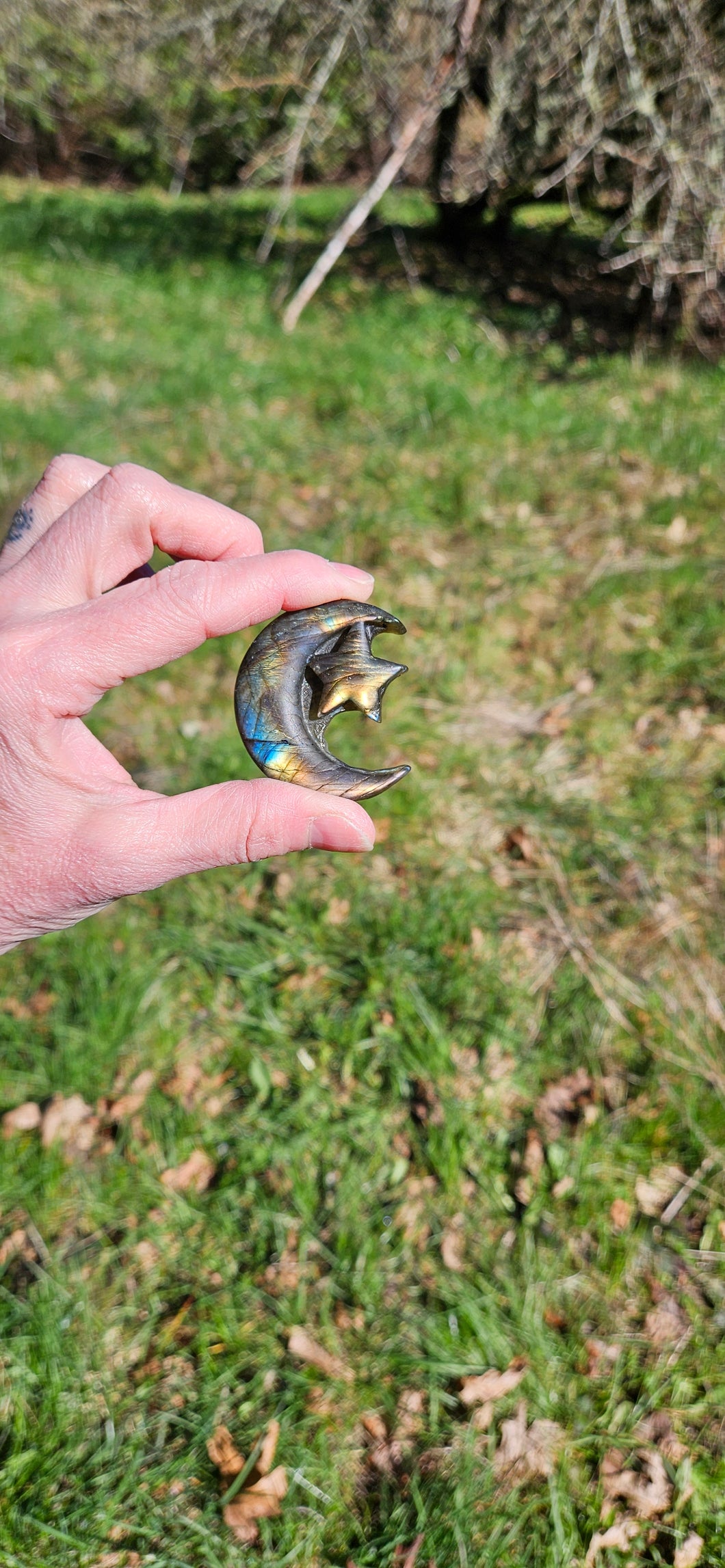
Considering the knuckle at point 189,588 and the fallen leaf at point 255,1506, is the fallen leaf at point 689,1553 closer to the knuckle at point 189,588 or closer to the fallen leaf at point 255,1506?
the fallen leaf at point 255,1506

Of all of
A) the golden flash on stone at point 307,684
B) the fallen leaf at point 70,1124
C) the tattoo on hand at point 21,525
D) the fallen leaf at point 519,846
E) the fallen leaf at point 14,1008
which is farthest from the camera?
the fallen leaf at point 519,846

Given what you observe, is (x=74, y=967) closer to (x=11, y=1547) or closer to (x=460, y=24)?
(x=11, y=1547)

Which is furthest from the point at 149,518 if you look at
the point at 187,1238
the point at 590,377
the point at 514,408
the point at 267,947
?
the point at 590,377

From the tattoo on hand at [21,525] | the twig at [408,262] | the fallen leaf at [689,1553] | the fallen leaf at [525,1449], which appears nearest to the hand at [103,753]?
the tattoo on hand at [21,525]

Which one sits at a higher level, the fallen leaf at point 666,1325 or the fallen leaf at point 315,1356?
the fallen leaf at point 666,1325

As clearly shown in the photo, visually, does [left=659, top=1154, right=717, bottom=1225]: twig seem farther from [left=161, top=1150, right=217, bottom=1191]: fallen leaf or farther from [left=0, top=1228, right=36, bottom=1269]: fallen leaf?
[left=0, top=1228, right=36, bottom=1269]: fallen leaf

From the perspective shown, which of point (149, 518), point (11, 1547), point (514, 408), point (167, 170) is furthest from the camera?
point (167, 170)

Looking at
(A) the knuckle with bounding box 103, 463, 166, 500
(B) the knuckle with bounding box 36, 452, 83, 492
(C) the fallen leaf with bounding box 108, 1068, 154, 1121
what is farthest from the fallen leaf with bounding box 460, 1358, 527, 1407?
(B) the knuckle with bounding box 36, 452, 83, 492
